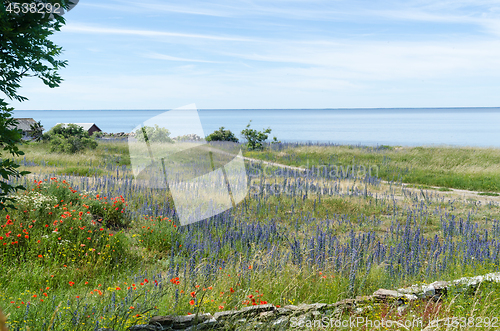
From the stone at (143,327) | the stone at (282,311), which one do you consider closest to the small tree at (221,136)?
the stone at (282,311)

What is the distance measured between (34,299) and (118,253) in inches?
87.0

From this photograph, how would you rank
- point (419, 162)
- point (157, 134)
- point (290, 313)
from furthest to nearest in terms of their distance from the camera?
point (419, 162), point (157, 134), point (290, 313)

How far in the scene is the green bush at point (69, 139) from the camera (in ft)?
73.6

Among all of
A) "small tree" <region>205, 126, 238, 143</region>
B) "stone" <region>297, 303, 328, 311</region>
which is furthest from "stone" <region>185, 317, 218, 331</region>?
"small tree" <region>205, 126, 238, 143</region>

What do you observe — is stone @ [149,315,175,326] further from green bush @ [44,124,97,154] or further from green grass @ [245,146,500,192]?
green bush @ [44,124,97,154]

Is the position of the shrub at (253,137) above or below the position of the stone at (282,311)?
above

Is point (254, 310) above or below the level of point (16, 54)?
below

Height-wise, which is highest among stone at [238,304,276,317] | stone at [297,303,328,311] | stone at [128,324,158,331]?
stone at [128,324,158,331]

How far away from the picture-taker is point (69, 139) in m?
23.1

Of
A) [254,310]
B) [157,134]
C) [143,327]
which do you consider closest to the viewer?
[143,327]

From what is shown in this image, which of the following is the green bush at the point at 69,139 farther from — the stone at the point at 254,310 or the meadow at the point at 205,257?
the stone at the point at 254,310

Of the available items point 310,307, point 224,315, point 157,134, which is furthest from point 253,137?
point 224,315

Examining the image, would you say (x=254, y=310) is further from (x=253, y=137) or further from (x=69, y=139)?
(x=253, y=137)

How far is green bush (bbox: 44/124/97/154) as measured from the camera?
22.4 metres
